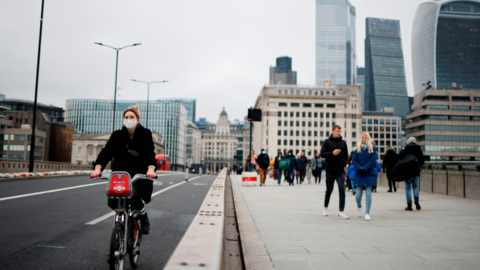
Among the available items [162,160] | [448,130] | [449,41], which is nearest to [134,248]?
[162,160]

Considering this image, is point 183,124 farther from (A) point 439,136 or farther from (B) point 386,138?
(A) point 439,136

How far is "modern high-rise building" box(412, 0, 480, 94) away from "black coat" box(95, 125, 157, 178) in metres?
172

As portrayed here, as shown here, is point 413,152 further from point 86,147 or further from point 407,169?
point 86,147

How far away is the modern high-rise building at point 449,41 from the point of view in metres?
150

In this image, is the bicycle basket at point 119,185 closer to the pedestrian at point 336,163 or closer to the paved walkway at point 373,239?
the paved walkway at point 373,239

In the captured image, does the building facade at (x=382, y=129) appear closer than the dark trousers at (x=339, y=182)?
No

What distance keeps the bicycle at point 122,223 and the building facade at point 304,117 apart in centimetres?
11283

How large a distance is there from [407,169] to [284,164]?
10510 mm

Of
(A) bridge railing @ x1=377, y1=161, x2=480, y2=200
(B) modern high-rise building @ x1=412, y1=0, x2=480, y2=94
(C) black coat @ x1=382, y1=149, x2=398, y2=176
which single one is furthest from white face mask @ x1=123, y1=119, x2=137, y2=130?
(B) modern high-rise building @ x1=412, y1=0, x2=480, y2=94

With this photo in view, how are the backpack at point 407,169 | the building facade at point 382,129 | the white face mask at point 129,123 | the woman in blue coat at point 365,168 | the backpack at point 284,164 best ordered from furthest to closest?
the building facade at point 382,129
the backpack at point 284,164
the backpack at point 407,169
the woman in blue coat at point 365,168
the white face mask at point 129,123

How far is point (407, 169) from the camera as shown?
29.8ft

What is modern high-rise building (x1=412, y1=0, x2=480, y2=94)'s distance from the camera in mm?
150375

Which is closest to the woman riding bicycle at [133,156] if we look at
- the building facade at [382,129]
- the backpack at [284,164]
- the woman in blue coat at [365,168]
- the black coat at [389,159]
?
the woman in blue coat at [365,168]

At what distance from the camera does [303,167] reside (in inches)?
865
